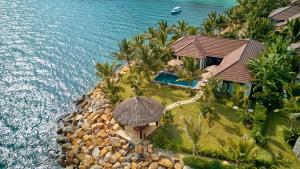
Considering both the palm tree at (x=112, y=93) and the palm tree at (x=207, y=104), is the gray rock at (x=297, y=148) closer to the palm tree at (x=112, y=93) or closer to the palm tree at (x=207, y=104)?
the palm tree at (x=207, y=104)

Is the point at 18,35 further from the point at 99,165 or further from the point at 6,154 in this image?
the point at 99,165

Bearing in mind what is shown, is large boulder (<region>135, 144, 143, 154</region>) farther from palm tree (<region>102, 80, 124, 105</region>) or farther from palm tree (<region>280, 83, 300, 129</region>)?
palm tree (<region>280, 83, 300, 129</region>)

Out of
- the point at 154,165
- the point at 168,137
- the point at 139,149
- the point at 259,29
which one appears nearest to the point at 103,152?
the point at 139,149

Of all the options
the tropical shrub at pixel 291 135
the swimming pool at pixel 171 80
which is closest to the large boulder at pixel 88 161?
the swimming pool at pixel 171 80

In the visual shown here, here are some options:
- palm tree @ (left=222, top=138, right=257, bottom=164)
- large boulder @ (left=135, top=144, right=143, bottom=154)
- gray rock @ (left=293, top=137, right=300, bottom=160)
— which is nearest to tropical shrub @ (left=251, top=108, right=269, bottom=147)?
gray rock @ (left=293, top=137, right=300, bottom=160)

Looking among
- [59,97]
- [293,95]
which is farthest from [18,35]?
[293,95]

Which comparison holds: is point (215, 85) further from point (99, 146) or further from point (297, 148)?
point (99, 146)
